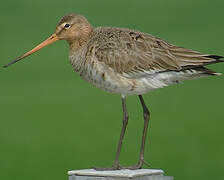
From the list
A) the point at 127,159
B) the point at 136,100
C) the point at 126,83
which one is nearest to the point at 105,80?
the point at 126,83

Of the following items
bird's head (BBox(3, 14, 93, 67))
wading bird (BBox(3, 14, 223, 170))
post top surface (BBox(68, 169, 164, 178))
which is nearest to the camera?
post top surface (BBox(68, 169, 164, 178))

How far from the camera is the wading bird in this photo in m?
10.7

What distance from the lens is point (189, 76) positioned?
1074 centimetres

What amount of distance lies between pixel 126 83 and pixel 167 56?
2.68 ft

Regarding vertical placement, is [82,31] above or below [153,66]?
above

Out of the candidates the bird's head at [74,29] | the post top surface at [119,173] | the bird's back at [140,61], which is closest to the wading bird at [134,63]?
the bird's back at [140,61]

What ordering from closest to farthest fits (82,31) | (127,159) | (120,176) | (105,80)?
(120,176) < (105,80) < (82,31) < (127,159)

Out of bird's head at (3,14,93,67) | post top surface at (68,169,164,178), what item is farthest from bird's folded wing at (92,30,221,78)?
post top surface at (68,169,164,178)

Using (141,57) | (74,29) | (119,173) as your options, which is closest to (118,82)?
(141,57)

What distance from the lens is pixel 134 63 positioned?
10.9 metres

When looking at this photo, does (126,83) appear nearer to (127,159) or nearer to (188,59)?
(188,59)

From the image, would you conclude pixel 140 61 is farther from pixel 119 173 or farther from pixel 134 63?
pixel 119 173

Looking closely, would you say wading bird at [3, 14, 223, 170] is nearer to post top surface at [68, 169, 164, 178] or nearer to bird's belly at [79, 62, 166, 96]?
bird's belly at [79, 62, 166, 96]

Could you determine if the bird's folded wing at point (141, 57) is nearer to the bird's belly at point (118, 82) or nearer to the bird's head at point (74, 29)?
the bird's belly at point (118, 82)
